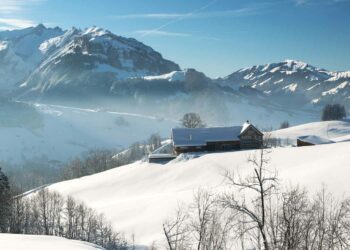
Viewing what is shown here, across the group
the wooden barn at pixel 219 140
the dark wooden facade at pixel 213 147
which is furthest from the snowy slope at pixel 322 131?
the dark wooden facade at pixel 213 147

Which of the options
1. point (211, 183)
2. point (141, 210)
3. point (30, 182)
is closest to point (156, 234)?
point (141, 210)

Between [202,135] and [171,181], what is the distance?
73.6ft

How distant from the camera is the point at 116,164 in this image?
127562mm

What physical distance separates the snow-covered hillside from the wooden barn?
8947 mm

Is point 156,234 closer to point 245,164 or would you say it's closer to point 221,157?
point 245,164

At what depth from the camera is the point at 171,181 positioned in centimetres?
6788

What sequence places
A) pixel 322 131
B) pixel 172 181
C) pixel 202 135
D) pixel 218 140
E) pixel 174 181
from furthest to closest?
pixel 322 131 → pixel 202 135 → pixel 218 140 → pixel 172 181 → pixel 174 181

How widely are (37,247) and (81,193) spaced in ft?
191

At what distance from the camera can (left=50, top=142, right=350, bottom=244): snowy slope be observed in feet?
156

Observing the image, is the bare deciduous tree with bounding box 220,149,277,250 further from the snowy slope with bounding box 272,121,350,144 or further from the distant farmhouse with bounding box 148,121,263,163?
the snowy slope with bounding box 272,121,350,144

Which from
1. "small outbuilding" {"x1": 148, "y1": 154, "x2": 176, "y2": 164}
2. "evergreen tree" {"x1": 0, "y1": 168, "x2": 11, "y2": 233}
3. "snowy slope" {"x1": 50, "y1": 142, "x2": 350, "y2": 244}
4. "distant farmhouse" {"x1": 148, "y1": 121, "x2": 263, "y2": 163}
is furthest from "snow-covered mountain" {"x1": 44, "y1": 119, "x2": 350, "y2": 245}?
"evergreen tree" {"x1": 0, "y1": 168, "x2": 11, "y2": 233}

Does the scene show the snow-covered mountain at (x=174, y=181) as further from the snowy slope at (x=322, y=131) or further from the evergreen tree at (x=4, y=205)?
the snowy slope at (x=322, y=131)

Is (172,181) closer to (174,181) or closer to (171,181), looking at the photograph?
(171,181)

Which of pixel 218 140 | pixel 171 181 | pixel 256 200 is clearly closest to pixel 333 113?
pixel 218 140
